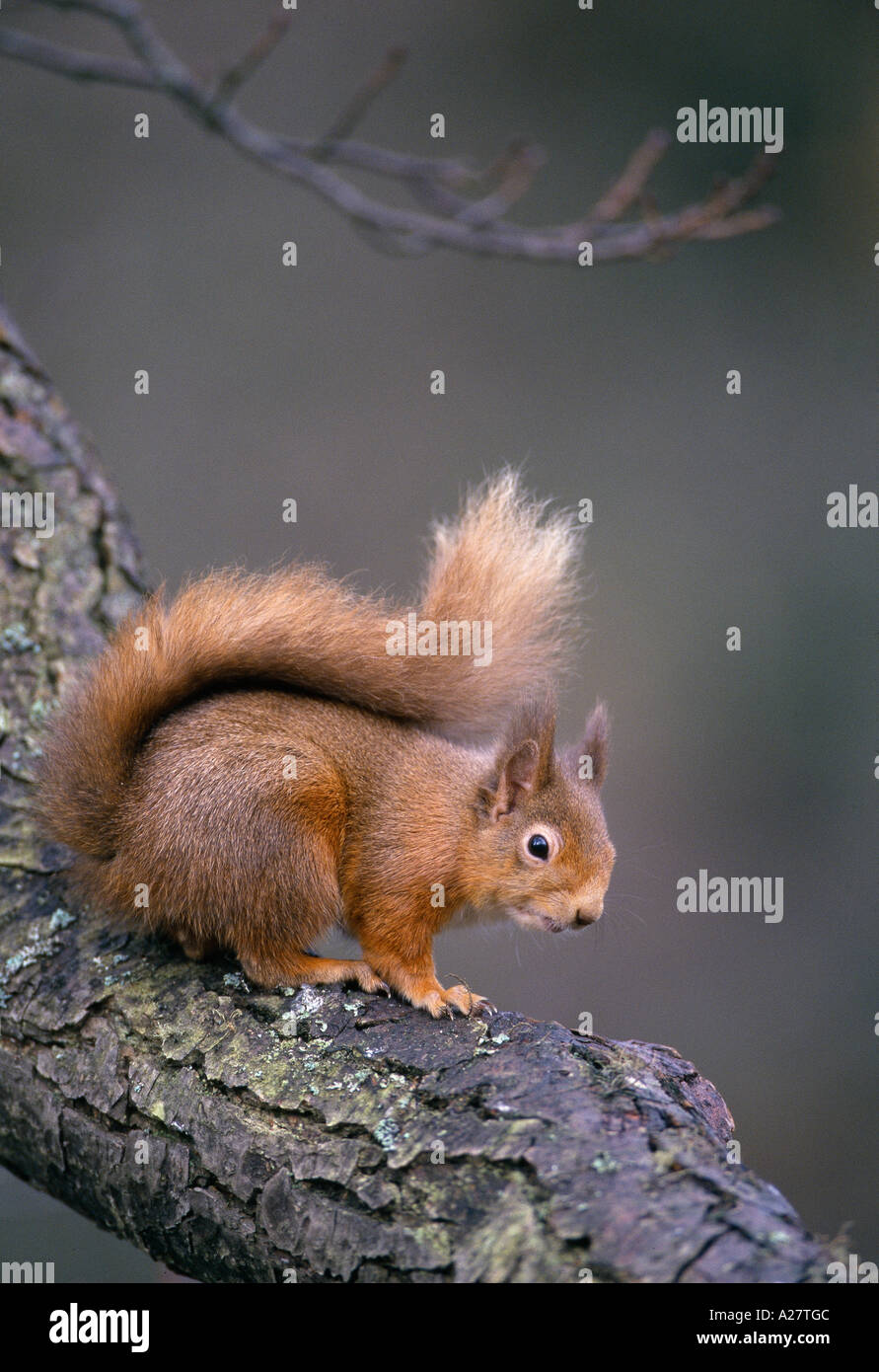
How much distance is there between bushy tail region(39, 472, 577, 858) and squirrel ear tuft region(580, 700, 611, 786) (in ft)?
0.43

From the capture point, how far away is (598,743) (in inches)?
80.7

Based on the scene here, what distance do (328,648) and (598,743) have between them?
0.52 meters

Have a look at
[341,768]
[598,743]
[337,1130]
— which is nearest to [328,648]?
[341,768]

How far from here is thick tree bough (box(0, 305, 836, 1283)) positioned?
118cm

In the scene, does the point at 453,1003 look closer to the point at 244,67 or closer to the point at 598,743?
the point at 598,743

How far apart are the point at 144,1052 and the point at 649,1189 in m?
0.76

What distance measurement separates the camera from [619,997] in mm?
3719

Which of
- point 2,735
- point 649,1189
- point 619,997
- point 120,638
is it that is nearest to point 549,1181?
point 649,1189

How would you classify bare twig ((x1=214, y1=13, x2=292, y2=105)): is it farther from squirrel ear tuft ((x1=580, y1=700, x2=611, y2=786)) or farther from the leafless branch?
squirrel ear tuft ((x1=580, y1=700, x2=611, y2=786))

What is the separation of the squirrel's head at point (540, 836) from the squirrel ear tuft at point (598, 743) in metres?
0.08

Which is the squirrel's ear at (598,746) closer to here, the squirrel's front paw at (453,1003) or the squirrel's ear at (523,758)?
the squirrel's ear at (523,758)

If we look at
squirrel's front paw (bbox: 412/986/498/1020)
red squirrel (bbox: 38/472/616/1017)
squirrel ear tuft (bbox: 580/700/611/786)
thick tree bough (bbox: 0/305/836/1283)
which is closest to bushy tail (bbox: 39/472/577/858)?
red squirrel (bbox: 38/472/616/1017)
